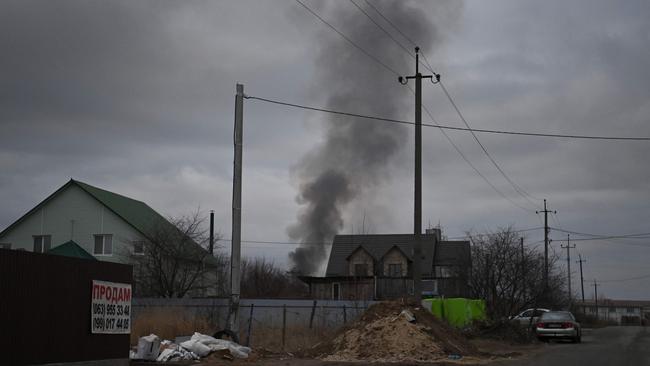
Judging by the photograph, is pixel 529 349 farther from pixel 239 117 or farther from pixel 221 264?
pixel 221 264

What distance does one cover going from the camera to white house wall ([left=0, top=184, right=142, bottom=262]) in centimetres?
4675

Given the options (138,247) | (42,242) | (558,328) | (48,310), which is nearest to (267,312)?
(558,328)

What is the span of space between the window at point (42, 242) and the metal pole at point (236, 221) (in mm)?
30539

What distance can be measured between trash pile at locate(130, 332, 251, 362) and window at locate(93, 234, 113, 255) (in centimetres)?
2838

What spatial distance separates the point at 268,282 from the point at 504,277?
87.4ft

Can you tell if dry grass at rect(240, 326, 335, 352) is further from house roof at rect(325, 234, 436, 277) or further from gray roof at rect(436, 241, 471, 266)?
gray roof at rect(436, 241, 471, 266)

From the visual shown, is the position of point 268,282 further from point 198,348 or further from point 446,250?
point 198,348

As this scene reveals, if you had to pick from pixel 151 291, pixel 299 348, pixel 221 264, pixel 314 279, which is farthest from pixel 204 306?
pixel 314 279

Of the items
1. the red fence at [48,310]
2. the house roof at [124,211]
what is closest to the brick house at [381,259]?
the house roof at [124,211]

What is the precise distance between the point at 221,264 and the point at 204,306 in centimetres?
2272

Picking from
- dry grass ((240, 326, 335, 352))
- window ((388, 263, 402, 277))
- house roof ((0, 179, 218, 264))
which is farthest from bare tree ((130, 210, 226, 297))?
window ((388, 263, 402, 277))

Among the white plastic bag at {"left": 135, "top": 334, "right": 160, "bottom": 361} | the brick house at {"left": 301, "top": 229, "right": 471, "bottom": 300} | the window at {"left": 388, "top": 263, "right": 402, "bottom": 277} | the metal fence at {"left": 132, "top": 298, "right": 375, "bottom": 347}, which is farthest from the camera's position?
the window at {"left": 388, "top": 263, "right": 402, "bottom": 277}

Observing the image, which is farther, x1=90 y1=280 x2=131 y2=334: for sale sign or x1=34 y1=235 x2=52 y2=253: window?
x1=34 y1=235 x2=52 y2=253: window

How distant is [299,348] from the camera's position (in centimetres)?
2338
